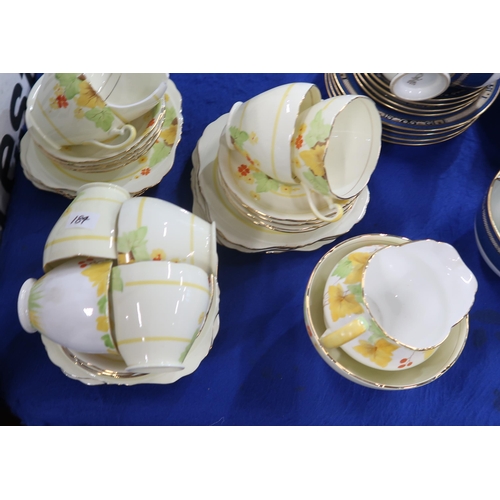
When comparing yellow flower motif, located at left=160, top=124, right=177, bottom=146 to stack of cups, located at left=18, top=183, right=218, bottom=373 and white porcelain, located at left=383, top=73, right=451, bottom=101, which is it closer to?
stack of cups, located at left=18, top=183, right=218, bottom=373

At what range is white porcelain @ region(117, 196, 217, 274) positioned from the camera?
0.48 metres

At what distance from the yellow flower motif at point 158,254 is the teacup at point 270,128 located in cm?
19

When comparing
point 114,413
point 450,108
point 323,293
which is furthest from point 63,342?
point 450,108

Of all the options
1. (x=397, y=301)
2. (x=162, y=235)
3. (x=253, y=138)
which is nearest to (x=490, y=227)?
(x=397, y=301)

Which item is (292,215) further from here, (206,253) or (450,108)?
(450,108)

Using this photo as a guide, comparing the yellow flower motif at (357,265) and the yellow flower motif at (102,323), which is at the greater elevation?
the yellow flower motif at (102,323)

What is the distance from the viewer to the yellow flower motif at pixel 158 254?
48cm

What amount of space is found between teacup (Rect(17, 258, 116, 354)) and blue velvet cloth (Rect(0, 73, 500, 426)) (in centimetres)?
20

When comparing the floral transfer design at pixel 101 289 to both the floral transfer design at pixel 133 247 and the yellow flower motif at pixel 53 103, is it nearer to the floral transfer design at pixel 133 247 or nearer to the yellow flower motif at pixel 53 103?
the floral transfer design at pixel 133 247

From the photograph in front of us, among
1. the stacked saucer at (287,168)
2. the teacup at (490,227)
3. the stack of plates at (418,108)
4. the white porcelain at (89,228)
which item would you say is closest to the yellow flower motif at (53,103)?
the white porcelain at (89,228)

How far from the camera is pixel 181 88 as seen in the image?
31.6 inches

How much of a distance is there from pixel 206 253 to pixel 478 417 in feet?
1.59

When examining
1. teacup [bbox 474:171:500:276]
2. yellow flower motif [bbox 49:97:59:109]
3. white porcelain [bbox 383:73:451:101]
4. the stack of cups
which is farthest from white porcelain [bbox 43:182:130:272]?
teacup [bbox 474:171:500:276]

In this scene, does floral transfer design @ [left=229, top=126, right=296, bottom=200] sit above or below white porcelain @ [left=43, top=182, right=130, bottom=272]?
below
